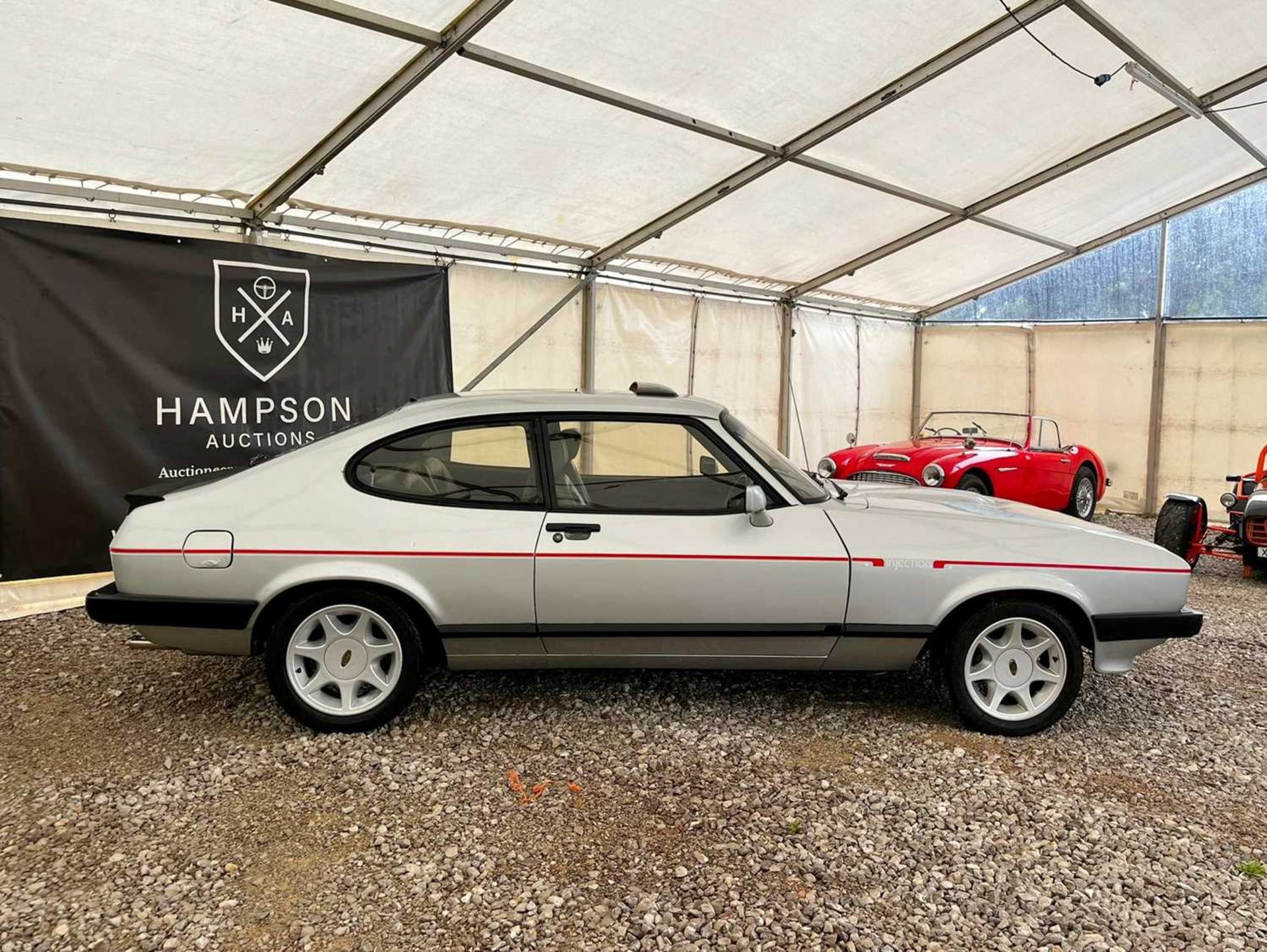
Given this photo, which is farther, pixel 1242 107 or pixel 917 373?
pixel 917 373

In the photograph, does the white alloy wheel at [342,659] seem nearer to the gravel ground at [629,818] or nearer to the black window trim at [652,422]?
the gravel ground at [629,818]

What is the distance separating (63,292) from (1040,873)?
6.25 meters

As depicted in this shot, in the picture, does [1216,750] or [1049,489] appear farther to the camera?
[1049,489]

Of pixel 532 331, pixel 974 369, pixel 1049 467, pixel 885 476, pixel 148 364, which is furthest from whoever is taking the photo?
pixel 974 369

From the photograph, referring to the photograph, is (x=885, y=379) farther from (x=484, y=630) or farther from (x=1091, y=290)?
(x=484, y=630)

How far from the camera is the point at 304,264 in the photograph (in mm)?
6223

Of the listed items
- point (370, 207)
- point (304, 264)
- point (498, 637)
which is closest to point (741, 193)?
point (370, 207)

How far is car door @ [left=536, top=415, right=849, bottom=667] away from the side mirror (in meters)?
0.04

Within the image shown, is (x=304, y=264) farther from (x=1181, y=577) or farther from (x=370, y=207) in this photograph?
(x=1181, y=577)

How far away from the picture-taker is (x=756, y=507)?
327 cm

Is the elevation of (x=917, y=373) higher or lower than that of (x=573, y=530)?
higher

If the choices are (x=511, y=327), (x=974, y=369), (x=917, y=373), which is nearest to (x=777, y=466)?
(x=511, y=327)

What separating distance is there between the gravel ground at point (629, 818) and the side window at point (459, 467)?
105 cm

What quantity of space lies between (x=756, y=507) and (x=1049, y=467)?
7.09m
